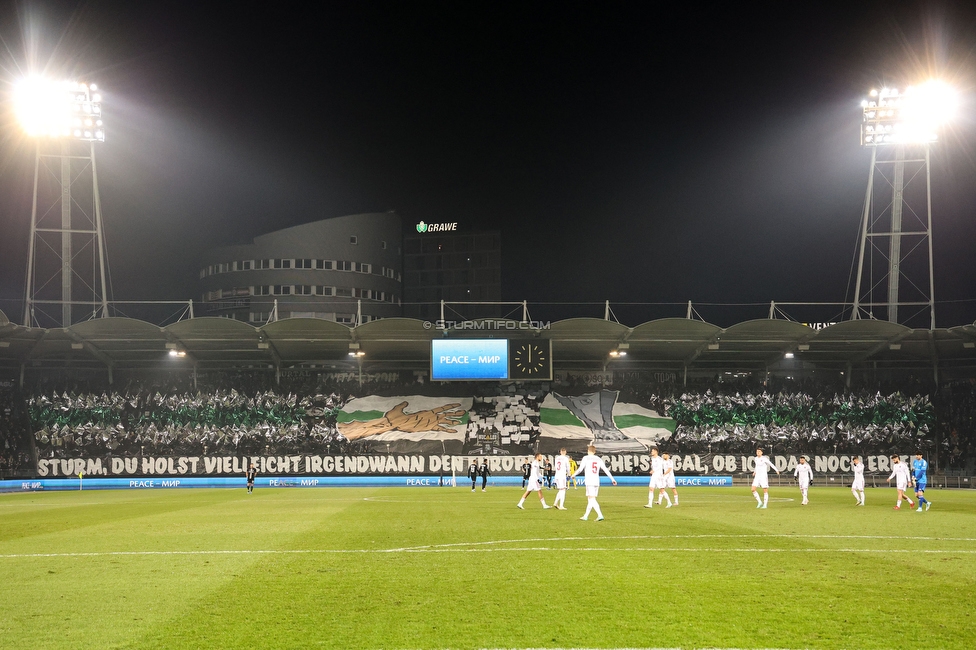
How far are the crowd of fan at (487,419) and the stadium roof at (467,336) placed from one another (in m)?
2.35

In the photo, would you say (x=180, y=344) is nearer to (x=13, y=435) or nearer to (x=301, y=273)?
(x=13, y=435)

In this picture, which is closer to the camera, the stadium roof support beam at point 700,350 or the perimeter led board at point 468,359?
the perimeter led board at point 468,359

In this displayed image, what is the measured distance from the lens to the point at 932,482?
45.2 metres

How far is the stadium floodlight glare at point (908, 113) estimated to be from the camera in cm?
4422

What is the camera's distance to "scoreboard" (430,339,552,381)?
157 ft

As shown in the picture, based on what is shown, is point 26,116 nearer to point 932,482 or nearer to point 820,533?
point 820,533

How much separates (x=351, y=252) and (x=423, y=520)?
6884 cm

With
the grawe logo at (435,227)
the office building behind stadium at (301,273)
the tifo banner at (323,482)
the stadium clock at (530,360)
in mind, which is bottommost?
the tifo banner at (323,482)

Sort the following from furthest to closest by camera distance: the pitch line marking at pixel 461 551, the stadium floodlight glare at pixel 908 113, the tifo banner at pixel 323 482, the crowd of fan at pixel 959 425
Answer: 1. the crowd of fan at pixel 959 425
2. the tifo banner at pixel 323 482
3. the stadium floodlight glare at pixel 908 113
4. the pitch line marking at pixel 461 551

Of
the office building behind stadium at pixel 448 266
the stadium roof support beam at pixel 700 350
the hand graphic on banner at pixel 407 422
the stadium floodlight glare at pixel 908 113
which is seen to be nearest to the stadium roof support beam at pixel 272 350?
the hand graphic on banner at pixel 407 422

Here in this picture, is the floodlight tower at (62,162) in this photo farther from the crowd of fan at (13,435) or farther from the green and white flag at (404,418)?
the green and white flag at (404,418)

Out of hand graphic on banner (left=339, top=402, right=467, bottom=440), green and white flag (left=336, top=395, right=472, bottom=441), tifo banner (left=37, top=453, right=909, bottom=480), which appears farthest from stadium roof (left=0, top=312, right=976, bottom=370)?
tifo banner (left=37, top=453, right=909, bottom=480)

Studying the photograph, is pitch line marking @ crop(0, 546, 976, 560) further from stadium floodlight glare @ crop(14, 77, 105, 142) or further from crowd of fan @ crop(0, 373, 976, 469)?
crowd of fan @ crop(0, 373, 976, 469)

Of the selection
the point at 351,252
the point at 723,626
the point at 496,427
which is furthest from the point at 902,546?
the point at 351,252
